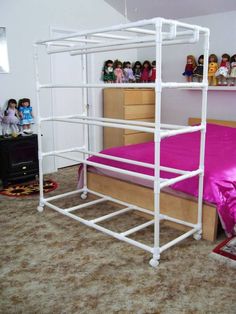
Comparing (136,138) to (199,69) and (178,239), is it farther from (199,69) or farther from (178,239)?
(178,239)

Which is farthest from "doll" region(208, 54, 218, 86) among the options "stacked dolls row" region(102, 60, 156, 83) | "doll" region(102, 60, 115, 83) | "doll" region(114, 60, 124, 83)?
"doll" region(102, 60, 115, 83)

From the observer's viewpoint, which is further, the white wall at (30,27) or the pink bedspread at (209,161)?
the white wall at (30,27)

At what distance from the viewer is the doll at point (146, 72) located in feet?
16.9

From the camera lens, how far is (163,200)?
9.14 ft

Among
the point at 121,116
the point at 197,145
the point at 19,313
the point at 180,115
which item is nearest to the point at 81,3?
the point at 121,116

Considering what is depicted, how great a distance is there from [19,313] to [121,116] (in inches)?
135

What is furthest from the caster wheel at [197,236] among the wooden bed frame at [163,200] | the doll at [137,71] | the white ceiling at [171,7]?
the doll at [137,71]

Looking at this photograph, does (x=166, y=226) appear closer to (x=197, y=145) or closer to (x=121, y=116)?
(x=197, y=145)

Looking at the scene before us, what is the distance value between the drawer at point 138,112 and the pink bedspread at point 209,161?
1124 mm

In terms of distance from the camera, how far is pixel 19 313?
5.80ft

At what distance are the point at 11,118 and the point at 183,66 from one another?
8.25 feet

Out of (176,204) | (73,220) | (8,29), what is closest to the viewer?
(176,204)

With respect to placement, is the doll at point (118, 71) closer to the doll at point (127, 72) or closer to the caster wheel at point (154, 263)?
the doll at point (127, 72)

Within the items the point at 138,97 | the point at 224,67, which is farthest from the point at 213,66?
the point at 138,97
